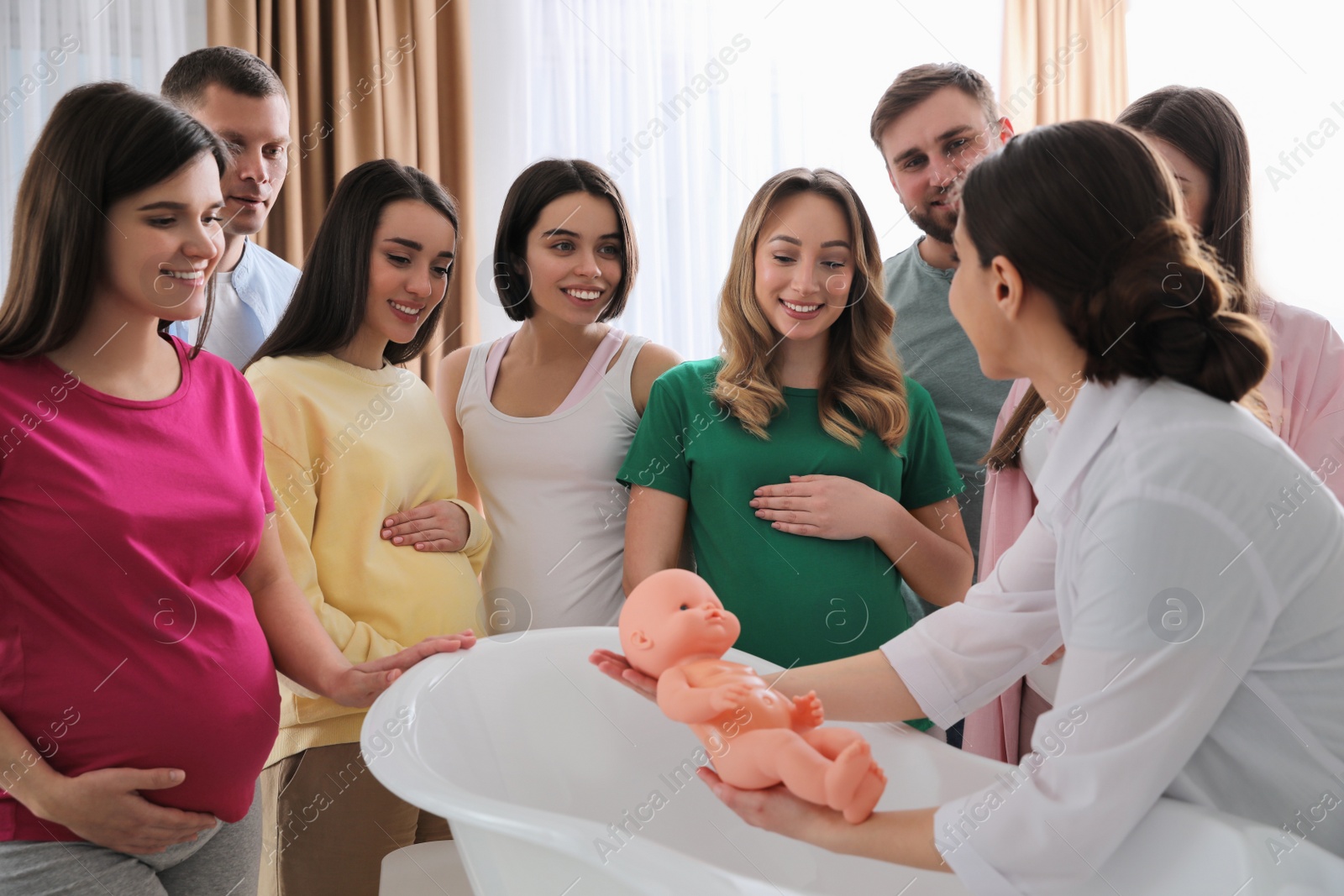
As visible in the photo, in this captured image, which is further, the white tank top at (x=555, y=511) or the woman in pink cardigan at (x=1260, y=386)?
the white tank top at (x=555, y=511)

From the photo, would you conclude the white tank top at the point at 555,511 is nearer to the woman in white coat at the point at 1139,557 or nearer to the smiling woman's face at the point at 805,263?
the smiling woman's face at the point at 805,263

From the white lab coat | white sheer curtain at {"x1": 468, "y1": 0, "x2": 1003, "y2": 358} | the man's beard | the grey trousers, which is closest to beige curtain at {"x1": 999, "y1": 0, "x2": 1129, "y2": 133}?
white sheer curtain at {"x1": 468, "y1": 0, "x2": 1003, "y2": 358}

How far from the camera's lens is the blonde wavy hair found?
1695 millimetres

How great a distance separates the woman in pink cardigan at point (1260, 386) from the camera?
4.74ft

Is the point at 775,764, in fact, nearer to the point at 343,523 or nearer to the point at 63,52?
the point at 343,523

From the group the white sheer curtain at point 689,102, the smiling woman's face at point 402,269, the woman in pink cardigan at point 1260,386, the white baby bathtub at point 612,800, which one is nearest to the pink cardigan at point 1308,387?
the woman in pink cardigan at point 1260,386

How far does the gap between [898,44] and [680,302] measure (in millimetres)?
1394

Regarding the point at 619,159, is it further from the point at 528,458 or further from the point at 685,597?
the point at 685,597

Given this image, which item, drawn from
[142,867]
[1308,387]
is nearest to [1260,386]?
[1308,387]

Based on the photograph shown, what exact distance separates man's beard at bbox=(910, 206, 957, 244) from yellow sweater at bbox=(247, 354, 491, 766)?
115 centimetres

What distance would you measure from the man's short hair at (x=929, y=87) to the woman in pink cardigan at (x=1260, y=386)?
430 millimetres

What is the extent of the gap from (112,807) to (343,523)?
1.72 ft

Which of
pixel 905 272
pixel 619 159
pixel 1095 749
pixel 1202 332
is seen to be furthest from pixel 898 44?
pixel 1095 749

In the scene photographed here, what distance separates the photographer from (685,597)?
1147 millimetres
